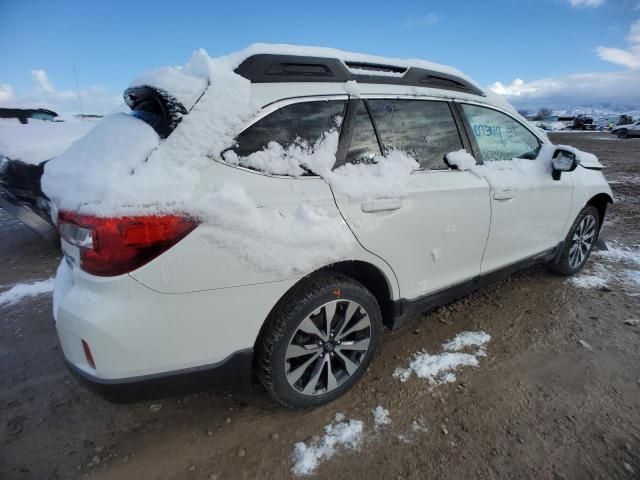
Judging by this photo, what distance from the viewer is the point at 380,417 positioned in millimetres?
2158

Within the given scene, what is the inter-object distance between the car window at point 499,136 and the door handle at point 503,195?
0.89 feet

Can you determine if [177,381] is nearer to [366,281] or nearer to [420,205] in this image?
[366,281]

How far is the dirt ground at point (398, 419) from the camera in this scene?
188cm

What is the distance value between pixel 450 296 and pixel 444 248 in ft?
1.43

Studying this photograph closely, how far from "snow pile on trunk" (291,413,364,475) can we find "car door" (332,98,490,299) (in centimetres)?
80

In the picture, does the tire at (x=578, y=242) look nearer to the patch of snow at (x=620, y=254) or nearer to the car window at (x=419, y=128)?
the patch of snow at (x=620, y=254)

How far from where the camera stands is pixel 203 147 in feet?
5.35

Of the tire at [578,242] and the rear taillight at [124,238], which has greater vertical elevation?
the rear taillight at [124,238]

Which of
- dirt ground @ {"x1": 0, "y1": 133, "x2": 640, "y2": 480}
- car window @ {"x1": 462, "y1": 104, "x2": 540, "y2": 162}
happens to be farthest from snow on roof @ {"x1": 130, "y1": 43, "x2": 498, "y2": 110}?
dirt ground @ {"x1": 0, "y1": 133, "x2": 640, "y2": 480}

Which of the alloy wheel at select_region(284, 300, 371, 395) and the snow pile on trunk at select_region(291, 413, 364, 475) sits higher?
the alloy wheel at select_region(284, 300, 371, 395)

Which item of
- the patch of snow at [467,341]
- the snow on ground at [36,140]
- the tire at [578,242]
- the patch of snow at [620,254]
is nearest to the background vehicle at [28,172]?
the snow on ground at [36,140]

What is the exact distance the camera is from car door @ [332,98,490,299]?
6.81ft

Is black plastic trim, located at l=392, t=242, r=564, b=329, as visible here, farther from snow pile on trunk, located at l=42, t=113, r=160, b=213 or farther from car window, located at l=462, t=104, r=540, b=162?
snow pile on trunk, located at l=42, t=113, r=160, b=213

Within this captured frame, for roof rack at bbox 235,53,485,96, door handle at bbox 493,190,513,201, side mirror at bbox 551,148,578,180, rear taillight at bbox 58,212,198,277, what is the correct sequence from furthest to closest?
1. side mirror at bbox 551,148,578,180
2. door handle at bbox 493,190,513,201
3. roof rack at bbox 235,53,485,96
4. rear taillight at bbox 58,212,198,277
